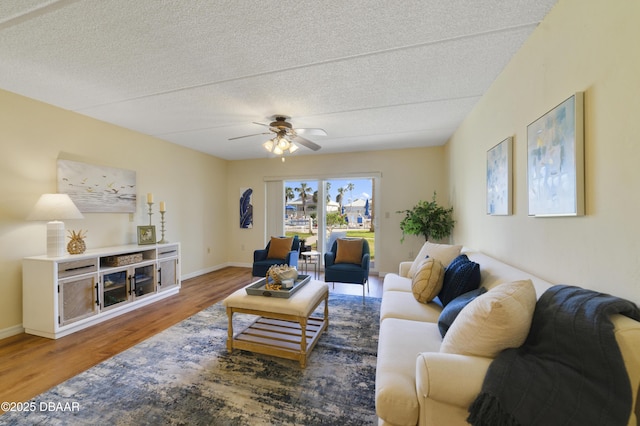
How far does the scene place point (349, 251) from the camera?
379 centimetres

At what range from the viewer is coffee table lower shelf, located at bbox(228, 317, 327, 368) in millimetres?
2037

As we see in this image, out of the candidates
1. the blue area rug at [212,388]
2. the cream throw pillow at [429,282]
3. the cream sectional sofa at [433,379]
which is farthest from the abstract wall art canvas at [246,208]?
the cream sectional sofa at [433,379]

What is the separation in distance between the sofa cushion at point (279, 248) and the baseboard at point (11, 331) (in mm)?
2784

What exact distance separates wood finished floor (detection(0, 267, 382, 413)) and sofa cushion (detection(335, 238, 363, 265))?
6.08ft

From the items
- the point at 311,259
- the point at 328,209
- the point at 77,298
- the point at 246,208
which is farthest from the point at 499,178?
the point at 246,208

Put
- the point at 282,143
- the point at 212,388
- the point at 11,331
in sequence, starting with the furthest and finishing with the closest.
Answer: the point at 282,143
the point at 11,331
the point at 212,388

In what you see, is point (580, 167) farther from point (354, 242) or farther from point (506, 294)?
point (354, 242)

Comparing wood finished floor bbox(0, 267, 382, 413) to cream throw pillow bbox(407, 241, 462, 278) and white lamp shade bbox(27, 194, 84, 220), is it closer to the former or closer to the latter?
white lamp shade bbox(27, 194, 84, 220)

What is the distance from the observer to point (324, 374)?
1.93 meters

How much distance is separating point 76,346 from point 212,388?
160 cm

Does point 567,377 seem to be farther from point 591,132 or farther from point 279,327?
point 279,327

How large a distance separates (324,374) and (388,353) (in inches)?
31.2

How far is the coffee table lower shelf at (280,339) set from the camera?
2.04m

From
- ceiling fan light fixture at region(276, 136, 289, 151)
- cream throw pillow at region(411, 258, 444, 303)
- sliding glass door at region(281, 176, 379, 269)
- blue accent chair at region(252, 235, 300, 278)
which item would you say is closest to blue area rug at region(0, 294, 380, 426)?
cream throw pillow at region(411, 258, 444, 303)
